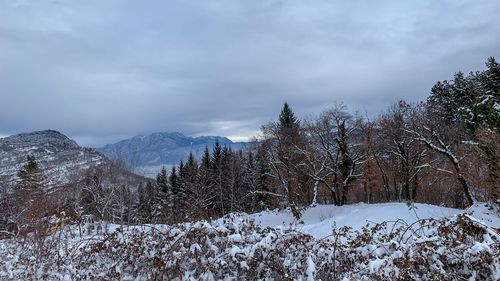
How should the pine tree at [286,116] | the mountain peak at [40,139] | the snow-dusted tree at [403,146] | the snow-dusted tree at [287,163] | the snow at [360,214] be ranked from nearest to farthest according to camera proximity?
the snow at [360,214] < the snow-dusted tree at [403,146] < the snow-dusted tree at [287,163] < the pine tree at [286,116] < the mountain peak at [40,139]

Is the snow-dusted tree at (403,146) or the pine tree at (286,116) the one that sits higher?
the pine tree at (286,116)

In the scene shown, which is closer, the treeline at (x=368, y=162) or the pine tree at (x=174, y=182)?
the treeline at (x=368, y=162)

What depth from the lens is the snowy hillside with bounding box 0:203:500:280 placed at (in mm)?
3617

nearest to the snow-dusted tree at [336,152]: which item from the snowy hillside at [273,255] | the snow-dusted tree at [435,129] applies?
the snow-dusted tree at [435,129]

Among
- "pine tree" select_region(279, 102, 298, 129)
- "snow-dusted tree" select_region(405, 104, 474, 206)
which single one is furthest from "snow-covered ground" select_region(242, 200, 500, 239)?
Result: "pine tree" select_region(279, 102, 298, 129)

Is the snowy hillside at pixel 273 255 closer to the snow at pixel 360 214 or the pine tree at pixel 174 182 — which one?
the snow at pixel 360 214

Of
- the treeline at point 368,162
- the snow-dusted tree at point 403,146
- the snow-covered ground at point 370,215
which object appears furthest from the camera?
the snow-dusted tree at point 403,146

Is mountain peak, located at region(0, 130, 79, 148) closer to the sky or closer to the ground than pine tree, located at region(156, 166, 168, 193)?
closer to the sky

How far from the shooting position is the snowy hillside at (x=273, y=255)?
11.9ft

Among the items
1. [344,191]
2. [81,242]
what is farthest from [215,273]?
[344,191]

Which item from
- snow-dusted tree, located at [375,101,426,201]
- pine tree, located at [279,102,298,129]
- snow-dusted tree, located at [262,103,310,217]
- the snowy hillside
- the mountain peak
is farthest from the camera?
the mountain peak

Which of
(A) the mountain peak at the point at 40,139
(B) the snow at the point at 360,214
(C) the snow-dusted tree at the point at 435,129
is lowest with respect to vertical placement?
(B) the snow at the point at 360,214

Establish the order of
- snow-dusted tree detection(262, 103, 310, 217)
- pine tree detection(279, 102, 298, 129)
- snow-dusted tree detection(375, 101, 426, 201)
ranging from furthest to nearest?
pine tree detection(279, 102, 298, 129), snow-dusted tree detection(262, 103, 310, 217), snow-dusted tree detection(375, 101, 426, 201)

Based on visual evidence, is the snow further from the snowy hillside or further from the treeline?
the snowy hillside
